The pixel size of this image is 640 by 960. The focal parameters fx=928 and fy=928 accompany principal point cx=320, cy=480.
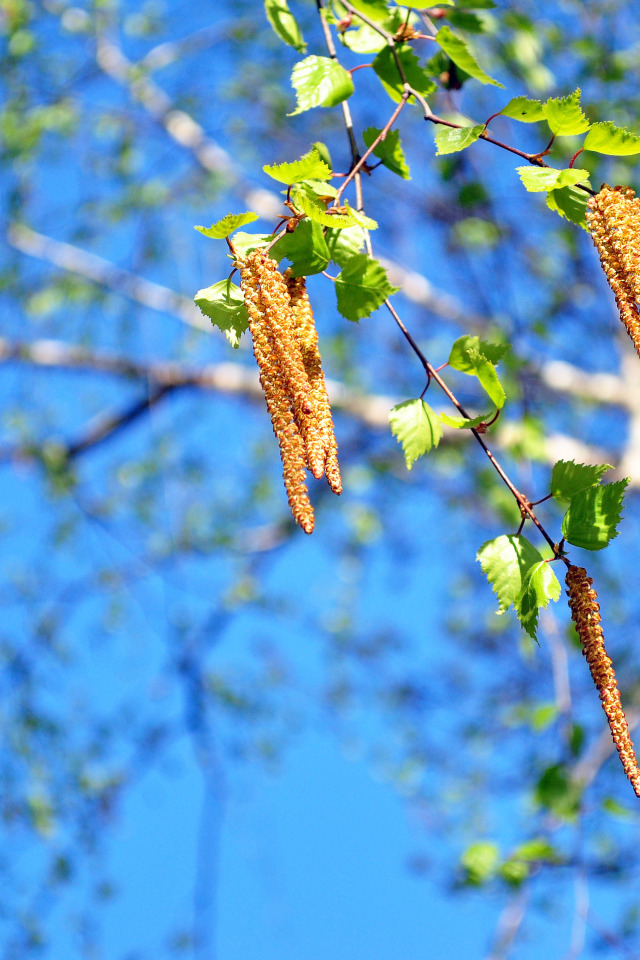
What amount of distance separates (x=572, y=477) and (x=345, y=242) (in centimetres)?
36

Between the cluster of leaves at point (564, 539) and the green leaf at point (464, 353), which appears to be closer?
the cluster of leaves at point (564, 539)

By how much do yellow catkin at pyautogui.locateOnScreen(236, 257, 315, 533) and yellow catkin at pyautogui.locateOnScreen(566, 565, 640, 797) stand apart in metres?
0.29

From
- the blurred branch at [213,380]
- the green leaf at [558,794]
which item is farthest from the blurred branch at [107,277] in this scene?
the green leaf at [558,794]

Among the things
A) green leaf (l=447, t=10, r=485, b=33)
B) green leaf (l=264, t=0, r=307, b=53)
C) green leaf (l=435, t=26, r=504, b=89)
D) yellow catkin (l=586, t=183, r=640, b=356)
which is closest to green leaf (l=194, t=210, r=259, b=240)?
yellow catkin (l=586, t=183, r=640, b=356)

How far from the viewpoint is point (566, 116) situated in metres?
0.96

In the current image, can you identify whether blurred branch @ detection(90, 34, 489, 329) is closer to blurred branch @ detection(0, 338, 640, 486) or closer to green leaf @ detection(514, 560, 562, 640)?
blurred branch @ detection(0, 338, 640, 486)

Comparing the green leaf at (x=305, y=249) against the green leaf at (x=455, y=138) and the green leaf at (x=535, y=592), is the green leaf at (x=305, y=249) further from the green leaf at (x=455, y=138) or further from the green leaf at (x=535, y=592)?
the green leaf at (x=535, y=592)

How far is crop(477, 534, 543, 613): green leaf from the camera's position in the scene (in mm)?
1003

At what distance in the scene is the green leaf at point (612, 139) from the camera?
0.94m

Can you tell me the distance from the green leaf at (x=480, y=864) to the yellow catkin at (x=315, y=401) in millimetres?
1839

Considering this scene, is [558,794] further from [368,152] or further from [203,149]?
[203,149]

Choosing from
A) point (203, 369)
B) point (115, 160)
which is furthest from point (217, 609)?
point (115, 160)

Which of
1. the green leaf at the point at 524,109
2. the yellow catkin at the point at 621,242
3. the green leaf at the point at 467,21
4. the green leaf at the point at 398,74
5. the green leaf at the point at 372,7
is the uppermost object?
the green leaf at the point at 372,7

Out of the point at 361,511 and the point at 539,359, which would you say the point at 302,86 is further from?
the point at 361,511
